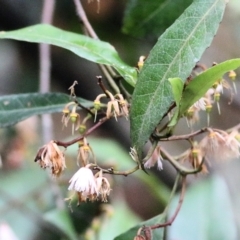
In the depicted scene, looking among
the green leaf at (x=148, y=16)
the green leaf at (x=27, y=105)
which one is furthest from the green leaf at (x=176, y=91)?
the green leaf at (x=148, y=16)

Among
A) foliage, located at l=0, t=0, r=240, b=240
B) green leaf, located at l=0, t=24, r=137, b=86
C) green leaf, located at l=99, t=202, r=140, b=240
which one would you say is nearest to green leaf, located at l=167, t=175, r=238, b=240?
green leaf, located at l=99, t=202, r=140, b=240

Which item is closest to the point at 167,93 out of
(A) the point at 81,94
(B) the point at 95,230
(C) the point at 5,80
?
(B) the point at 95,230

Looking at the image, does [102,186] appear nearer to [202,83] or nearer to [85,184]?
[85,184]

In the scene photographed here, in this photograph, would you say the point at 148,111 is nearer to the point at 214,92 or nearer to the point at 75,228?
the point at 214,92

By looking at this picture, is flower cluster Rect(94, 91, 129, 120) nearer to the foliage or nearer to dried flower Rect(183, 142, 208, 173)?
the foliage

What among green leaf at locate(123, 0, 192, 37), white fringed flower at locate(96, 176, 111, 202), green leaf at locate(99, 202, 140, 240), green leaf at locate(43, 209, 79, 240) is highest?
green leaf at locate(123, 0, 192, 37)

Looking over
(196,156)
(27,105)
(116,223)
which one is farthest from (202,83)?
(116,223)
